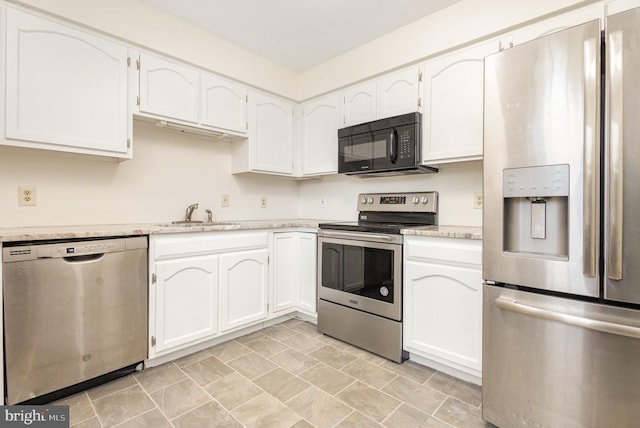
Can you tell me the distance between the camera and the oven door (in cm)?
209

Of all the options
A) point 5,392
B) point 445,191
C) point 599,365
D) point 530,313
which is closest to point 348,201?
point 445,191

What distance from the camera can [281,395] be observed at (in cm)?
171

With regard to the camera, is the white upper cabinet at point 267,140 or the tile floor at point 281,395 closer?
the tile floor at point 281,395

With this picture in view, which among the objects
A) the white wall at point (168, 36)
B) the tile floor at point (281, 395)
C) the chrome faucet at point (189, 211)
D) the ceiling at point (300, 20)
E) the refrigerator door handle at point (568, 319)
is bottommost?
the tile floor at point (281, 395)

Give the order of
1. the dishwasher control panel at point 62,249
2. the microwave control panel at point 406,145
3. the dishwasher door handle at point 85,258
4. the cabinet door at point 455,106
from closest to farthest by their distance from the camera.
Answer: the dishwasher control panel at point 62,249 < the dishwasher door handle at point 85,258 < the cabinet door at point 455,106 < the microwave control panel at point 406,145

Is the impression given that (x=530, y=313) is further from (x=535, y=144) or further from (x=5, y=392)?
(x=5, y=392)

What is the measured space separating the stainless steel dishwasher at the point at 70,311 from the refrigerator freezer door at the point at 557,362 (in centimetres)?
193

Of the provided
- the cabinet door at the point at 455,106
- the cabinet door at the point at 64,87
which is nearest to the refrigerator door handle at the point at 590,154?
the cabinet door at the point at 455,106

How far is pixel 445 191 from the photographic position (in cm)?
245

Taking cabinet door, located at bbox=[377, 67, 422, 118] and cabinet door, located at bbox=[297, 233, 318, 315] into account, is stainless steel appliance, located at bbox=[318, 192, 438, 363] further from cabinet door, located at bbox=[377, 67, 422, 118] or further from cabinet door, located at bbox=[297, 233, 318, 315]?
cabinet door, located at bbox=[377, 67, 422, 118]

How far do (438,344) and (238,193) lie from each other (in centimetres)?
214

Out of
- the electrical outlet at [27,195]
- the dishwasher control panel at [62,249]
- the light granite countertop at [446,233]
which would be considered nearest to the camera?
the dishwasher control panel at [62,249]

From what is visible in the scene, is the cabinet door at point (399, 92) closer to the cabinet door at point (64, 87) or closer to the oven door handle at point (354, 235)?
the oven door handle at point (354, 235)

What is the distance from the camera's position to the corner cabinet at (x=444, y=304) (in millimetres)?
1774
